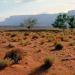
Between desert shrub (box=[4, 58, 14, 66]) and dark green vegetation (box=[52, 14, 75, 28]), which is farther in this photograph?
dark green vegetation (box=[52, 14, 75, 28])

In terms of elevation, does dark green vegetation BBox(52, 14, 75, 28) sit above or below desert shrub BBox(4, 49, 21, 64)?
below

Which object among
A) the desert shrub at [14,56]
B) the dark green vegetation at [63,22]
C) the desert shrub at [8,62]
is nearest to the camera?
the desert shrub at [8,62]

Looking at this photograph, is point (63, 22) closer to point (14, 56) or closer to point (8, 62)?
point (14, 56)

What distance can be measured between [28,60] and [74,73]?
518 cm

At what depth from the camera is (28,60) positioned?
24656 mm

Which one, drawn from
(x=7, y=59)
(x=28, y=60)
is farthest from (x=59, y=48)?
(x=7, y=59)

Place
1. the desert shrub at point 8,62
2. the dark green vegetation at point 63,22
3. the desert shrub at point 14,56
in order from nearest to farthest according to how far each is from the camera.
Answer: the desert shrub at point 8,62 → the desert shrub at point 14,56 → the dark green vegetation at point 63,22

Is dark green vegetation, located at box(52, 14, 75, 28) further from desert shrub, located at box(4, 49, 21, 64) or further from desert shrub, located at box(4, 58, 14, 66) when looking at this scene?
desert shrub, located at box(4, 58, 14, 66)

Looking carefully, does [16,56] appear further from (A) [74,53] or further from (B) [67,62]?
(A) [74,53]

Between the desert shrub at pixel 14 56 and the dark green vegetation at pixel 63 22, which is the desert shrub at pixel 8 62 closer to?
the desert shrub at pixel 14 56

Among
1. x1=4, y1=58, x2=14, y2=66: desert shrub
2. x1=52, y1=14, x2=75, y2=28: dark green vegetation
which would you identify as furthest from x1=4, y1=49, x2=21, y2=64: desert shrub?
x1=52, y1=14, x2=75, y2=28: dark green vegetation

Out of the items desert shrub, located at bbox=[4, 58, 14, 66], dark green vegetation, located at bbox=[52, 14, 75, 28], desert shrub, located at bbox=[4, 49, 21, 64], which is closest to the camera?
desert shrub, located at bbox=[4, 58, 14, 66]

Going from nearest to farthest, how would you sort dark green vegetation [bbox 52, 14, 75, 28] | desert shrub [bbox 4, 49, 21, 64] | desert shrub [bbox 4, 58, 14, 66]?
desert shrub [bbox 4, 58, 14, 66], desert shrub [bbox 4, 49, 21, 64], dark green vegetation [bbox 52, 14, 75, 28]

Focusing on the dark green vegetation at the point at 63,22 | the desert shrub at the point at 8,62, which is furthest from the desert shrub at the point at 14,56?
the dark green vegetation at the point at 63,22
